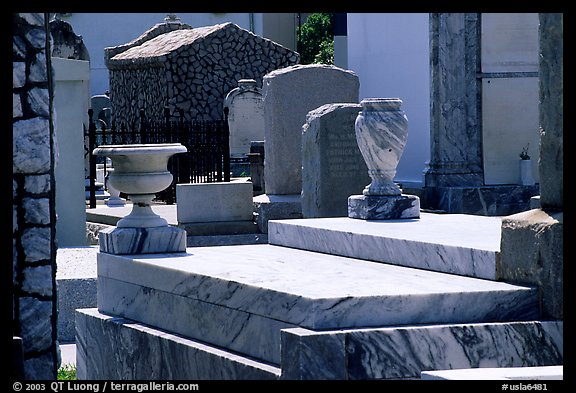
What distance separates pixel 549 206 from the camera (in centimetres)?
689

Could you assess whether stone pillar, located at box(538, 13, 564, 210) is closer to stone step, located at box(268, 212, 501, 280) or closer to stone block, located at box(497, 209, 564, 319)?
stone block, located at box(497, 209, 564, 319)

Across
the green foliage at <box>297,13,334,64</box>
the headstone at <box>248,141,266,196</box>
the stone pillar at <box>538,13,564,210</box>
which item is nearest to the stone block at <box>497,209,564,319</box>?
the stone pillar at <box>538,13,564,210</box>

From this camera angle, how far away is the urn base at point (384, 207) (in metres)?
9.71

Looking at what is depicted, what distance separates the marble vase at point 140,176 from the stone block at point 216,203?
6.55 metres

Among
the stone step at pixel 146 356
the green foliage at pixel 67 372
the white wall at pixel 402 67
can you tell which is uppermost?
the white wall at pixel 402 67

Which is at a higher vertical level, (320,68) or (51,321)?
(320,68)

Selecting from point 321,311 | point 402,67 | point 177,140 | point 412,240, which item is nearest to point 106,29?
point 177,140

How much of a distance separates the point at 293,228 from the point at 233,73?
21698 millimetres

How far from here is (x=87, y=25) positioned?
40.6 metres

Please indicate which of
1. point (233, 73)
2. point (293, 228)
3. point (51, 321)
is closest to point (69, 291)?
point (293, 228)

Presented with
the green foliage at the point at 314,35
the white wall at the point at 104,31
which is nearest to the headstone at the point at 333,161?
the white wall at the point at 104,31

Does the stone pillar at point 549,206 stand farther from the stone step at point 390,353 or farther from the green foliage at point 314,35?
the green foliage at point 314,35

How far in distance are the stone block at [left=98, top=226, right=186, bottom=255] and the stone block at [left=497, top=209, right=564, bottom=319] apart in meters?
2.69
